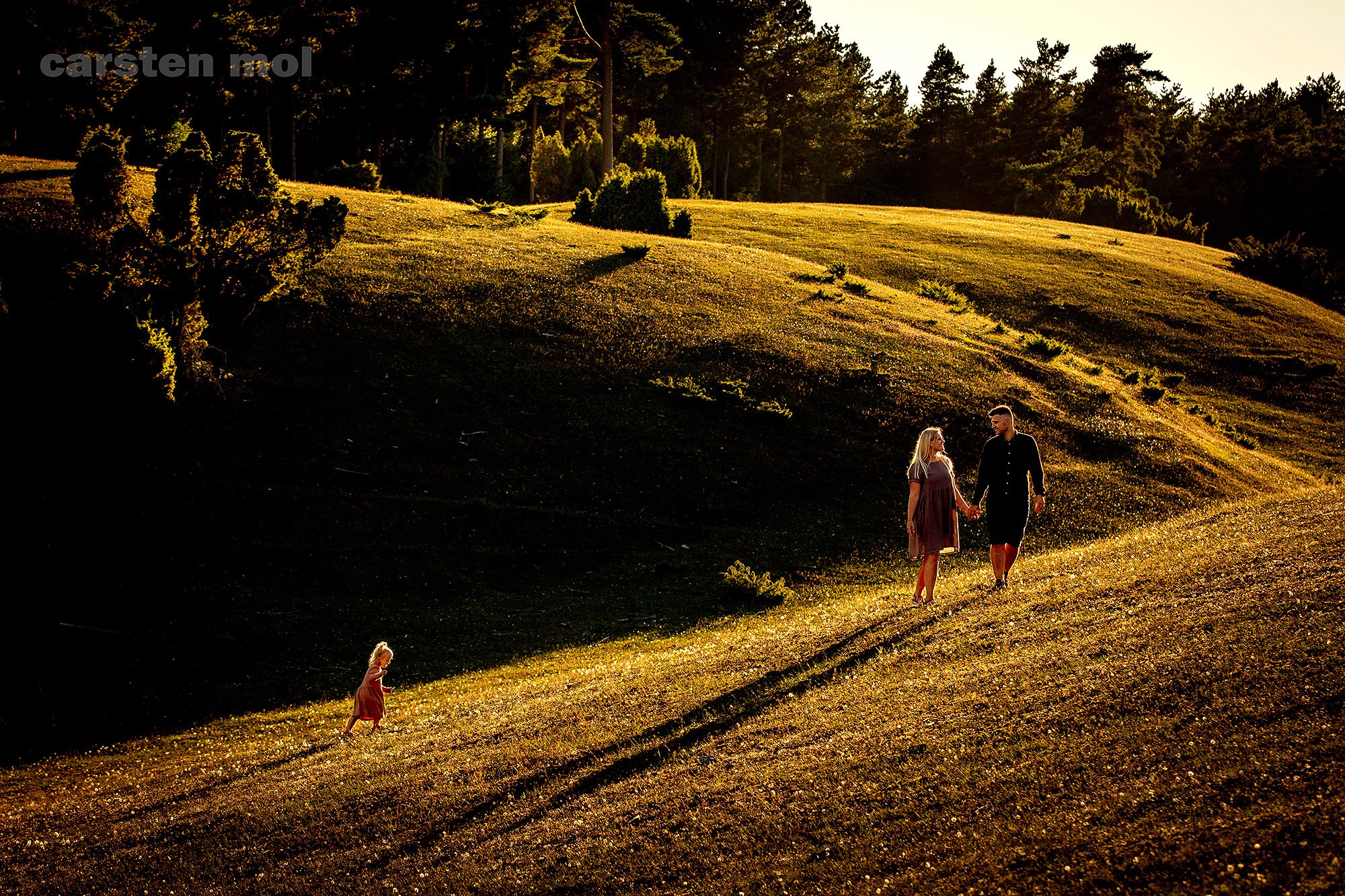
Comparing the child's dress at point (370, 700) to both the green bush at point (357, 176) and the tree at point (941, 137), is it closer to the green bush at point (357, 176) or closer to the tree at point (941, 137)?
the green bush at point (357, 176)

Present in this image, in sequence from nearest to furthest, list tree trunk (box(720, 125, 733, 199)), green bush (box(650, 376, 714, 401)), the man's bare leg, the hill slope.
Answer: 1. the man's bare leg
2. the hill slope
3. green bush (box(650, 376, 714, 401))
4. tree trunk (box(720, 125, 733, 199))

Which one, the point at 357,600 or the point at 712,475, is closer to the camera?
the point at 357,600

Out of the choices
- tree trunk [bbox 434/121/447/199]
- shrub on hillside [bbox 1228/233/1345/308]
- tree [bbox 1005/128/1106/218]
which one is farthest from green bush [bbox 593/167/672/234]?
tree [bbox 1005/128/1106/218]

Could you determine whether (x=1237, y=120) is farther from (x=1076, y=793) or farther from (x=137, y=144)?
(x=1076, y=793)

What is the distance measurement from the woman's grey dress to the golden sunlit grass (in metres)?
1.51

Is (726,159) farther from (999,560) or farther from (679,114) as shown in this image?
(999,560)

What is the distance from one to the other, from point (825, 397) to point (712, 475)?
27.0 feet

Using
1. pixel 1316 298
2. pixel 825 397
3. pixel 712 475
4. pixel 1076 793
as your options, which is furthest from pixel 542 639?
pixel 1316 298

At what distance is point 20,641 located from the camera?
2161cm

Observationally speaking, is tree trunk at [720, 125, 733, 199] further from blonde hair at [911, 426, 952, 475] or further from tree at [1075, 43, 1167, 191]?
blonde hair at [911, 426, 952, 475]

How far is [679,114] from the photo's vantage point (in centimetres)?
11144

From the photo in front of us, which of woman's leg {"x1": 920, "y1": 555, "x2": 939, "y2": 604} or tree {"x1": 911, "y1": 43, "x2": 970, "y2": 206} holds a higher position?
tree {"x1": 911, "y1": 43, "x2": 970, "y2": 206}

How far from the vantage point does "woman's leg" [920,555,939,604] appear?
17109mm

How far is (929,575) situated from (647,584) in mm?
10669
